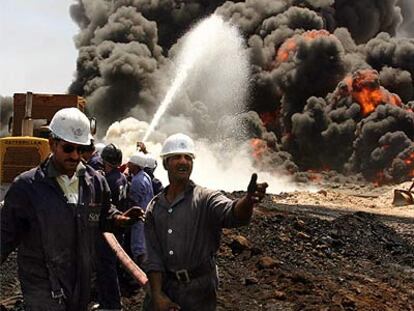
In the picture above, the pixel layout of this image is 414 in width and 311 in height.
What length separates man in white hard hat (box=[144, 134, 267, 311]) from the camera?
3752 millimetres

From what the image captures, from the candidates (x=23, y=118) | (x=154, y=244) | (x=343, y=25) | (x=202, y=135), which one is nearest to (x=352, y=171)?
(x=202, y=135)

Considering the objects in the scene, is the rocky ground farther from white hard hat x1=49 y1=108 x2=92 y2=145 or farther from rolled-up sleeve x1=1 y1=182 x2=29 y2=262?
white hard hat x1=49 y1=108 x2=92 y2=145

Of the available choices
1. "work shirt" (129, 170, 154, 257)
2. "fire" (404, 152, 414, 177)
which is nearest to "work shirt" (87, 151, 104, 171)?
"work shirt" (129, 170, 154, 257)

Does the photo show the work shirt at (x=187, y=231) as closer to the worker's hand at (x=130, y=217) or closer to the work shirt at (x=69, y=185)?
the worker's hand at (x=130, y=217)

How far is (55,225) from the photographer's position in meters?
3.56

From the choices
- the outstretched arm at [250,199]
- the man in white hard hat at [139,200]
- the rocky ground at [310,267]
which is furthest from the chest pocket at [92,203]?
the rocky ground at [310,267]

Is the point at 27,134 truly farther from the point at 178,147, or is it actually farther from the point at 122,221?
the point at 178,147

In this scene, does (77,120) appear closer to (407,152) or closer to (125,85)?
(407,152)

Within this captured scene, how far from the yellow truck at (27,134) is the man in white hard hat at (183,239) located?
7159 mm

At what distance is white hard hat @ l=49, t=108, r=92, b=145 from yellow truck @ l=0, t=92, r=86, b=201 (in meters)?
7.08

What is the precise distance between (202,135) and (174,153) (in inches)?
1291

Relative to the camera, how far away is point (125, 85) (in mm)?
39312

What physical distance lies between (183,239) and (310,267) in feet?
21.2

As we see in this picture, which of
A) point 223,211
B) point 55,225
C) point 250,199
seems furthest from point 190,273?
point 55,225
